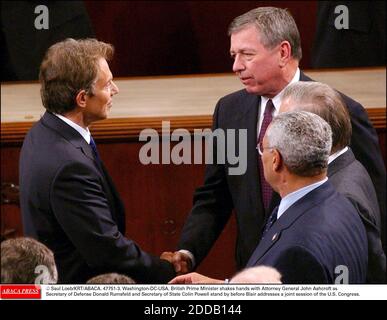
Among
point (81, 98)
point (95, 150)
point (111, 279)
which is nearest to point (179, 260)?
point (111, 279)

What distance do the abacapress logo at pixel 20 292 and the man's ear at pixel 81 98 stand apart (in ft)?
1.12

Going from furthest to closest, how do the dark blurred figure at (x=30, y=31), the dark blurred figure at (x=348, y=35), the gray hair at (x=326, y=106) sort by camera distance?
the dark blurred figure at (x=348, y=35), the dark blurred figure at (x=30, y=31), the gray hair at (x=326, y=106)

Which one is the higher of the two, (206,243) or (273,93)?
(273,93)

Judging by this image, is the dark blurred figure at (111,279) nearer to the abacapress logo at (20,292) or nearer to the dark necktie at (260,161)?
the abacapress logo at (20,292)

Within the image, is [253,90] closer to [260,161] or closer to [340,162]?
[260,161]

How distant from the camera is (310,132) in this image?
2.00 meters

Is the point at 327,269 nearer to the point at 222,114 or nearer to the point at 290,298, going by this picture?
the point at 290,298

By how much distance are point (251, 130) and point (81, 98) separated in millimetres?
320

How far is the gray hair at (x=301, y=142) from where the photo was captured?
1988 millimetres

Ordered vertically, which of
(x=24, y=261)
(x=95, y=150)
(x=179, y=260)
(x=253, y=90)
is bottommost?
(x=179, y=260)

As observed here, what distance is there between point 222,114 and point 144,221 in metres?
0.26

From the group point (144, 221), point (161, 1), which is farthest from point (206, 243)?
point (161, 1)

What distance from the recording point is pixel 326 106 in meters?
2.09

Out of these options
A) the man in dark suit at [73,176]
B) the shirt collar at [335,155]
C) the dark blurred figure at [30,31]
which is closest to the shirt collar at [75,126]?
the man in dark suit at [73,176]
